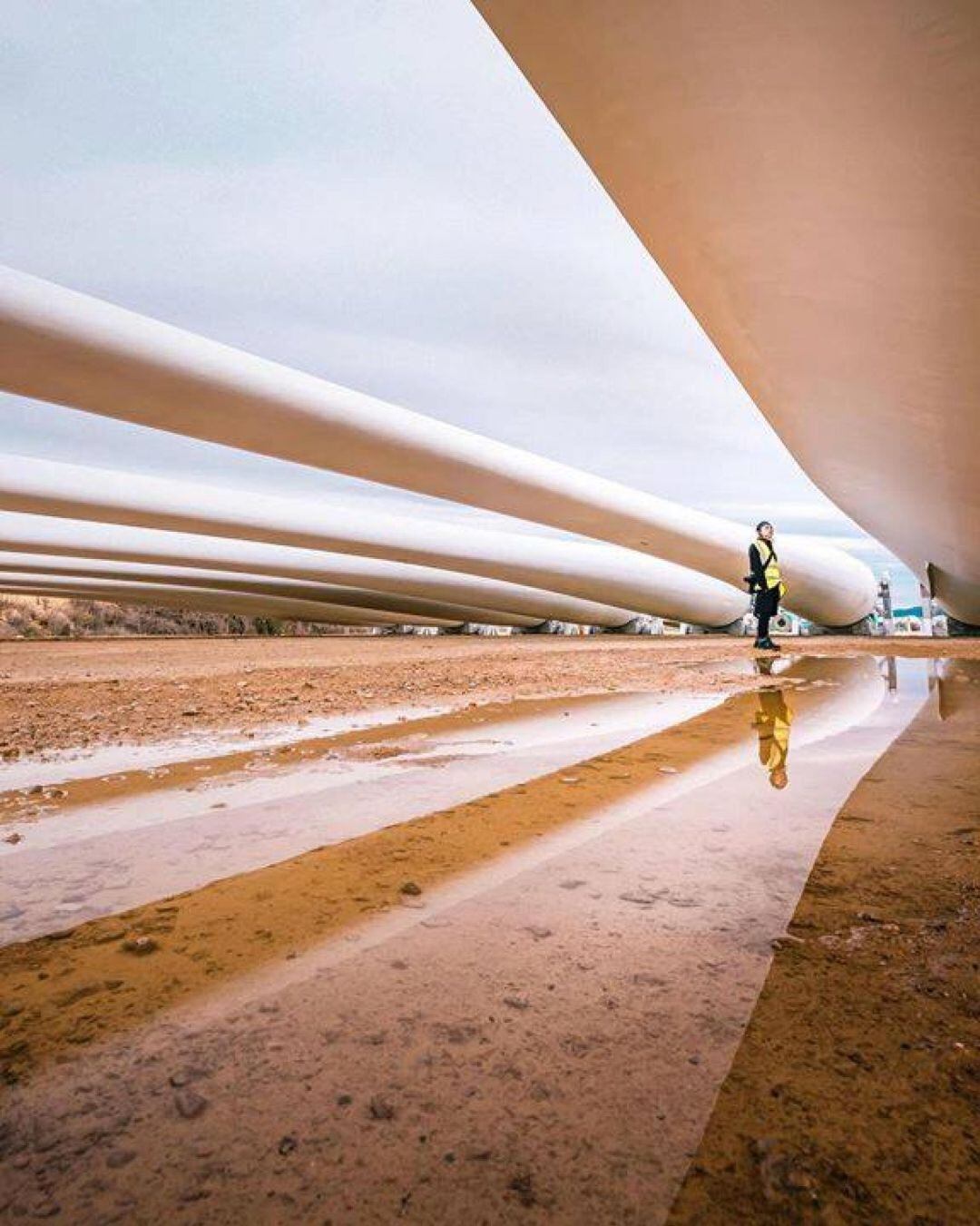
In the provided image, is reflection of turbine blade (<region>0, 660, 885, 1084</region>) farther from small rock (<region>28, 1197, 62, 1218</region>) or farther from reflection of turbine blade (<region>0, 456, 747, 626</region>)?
reflection of turbine blade (<region>0, 456, 747, 626</region>)

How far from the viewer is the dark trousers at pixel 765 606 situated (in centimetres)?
Answer: 836

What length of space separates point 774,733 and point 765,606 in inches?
255

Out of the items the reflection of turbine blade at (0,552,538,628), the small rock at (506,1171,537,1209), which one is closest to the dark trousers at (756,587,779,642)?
the small rock at (506,1171,537,1209)

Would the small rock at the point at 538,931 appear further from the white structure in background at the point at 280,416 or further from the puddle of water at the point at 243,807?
the white structure in background at the point at 280,416

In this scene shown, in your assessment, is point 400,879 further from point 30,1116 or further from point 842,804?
point 842,804

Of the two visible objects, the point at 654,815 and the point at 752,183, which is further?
the point at 752,183

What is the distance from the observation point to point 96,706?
137 inches

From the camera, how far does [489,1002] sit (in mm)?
755

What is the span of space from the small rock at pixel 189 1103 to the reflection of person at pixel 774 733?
142 centimetres

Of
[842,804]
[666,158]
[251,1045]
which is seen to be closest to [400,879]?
[251,1045]

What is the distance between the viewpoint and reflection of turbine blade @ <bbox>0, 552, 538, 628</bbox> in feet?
41.7

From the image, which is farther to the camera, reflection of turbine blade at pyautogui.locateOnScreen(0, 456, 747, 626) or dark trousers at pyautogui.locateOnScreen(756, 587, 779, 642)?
reflection of turbine blade at pyautogui.locateOnScreen(0, 456, 747, 626)

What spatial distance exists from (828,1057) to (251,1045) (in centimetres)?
56

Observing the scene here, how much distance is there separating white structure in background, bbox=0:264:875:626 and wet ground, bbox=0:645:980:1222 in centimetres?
509
